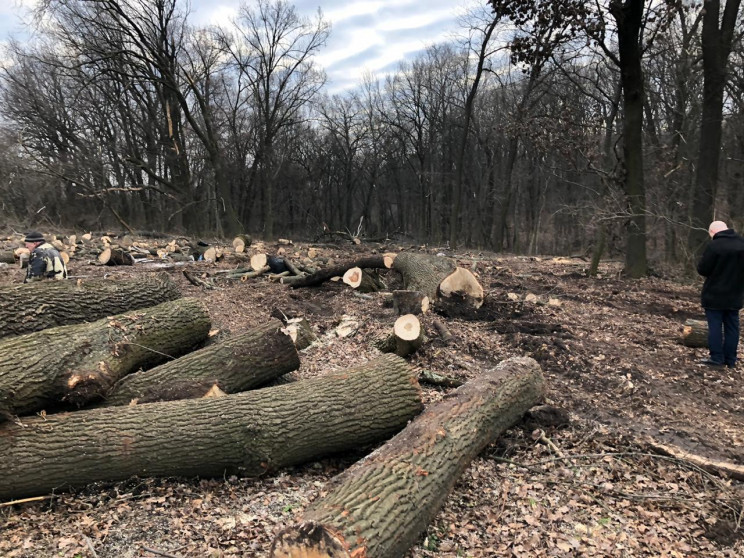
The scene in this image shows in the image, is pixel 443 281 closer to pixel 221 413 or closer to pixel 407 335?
pixel 407 335

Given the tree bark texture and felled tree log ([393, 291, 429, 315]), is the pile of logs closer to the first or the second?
felled tree log ([393, 291, 429, 315])

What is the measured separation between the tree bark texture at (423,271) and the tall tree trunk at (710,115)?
22.5ft

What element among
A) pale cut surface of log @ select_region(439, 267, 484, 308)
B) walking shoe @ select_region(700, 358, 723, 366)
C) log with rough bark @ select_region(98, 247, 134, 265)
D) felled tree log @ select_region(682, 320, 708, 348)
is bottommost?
walking shoe @ select_region(700, 358, 723, 366)

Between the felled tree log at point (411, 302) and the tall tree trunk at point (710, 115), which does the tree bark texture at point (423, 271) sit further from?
the tall tree trunk at point (710, 115)

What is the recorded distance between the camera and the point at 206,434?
3535 millimetres

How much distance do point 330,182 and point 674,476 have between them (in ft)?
133

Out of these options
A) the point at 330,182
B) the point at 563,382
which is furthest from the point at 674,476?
the point at 330,182

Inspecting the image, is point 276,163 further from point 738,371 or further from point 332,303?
point 738,371

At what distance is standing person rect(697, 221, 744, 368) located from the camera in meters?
5.52

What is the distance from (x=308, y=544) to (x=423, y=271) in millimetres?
6642

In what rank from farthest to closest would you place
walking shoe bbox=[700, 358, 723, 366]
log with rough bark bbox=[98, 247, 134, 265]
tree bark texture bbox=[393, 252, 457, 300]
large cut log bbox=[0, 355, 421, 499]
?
log with rough bark bbox=[98, 247, 134, 265], tree bark texture bbox=[393, 252, 457, 300], walking shoe bbox=[700, 358, 723, 366], large cut log bbox=[0, 355, 421, 499]

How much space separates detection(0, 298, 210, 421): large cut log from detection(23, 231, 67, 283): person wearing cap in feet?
10.8

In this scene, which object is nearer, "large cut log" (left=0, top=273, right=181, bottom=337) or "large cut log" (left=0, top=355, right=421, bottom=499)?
"large cut log" (left=0, top=355, right=421, bottom=499)

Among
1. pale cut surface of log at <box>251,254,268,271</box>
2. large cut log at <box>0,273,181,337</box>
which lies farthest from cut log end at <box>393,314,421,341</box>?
pale cut surface of log at <box>251,254,268,271</box>
